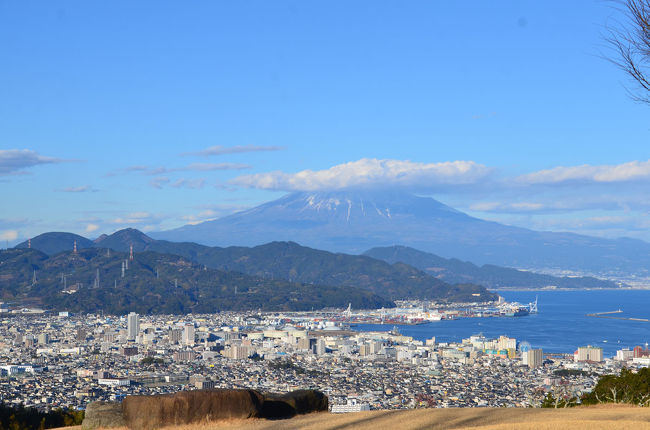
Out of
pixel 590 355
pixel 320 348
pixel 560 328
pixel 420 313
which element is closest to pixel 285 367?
pixel 320 348

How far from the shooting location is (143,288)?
11156cm

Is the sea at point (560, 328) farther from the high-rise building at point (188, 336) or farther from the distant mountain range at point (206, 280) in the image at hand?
the high-rise building at point (188, 336)

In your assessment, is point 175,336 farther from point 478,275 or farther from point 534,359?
point 478,275

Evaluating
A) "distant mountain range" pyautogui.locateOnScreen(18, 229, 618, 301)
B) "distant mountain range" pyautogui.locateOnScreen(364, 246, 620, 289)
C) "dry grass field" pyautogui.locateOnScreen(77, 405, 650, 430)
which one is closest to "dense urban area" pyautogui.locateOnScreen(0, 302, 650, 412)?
"dry grass field" pyautogui.locateOnScreen(77, 405, 650, 430)

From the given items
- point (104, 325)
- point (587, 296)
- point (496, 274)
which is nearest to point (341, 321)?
point (104, 325)

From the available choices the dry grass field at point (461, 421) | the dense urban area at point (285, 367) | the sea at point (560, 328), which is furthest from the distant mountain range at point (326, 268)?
the dry grass field at point (461, 421)

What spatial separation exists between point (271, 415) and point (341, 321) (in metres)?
84.8

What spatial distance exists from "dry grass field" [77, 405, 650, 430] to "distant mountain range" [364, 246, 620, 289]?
15854 cm

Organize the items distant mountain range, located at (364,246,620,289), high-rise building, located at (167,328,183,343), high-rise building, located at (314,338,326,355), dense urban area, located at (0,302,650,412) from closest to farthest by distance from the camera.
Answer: dense urban area, located at (0,302,650,412) < high-rise building, located at (314,338,326,355) < high-rise building, located at (167,328,183,343) < distant mountain range, located at (364,246,620,289)

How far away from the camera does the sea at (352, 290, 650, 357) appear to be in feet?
216

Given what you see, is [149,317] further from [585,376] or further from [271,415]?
[271,415]

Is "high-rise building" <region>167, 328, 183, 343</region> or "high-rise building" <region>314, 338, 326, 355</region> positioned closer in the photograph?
"high-rise building" <region>314, 338, 326, 355</region>

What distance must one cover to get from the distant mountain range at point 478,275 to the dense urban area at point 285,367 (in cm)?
11027

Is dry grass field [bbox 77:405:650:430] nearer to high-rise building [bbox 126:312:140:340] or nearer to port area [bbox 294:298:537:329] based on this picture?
high-rise building [bbox 126:312:140:340]
